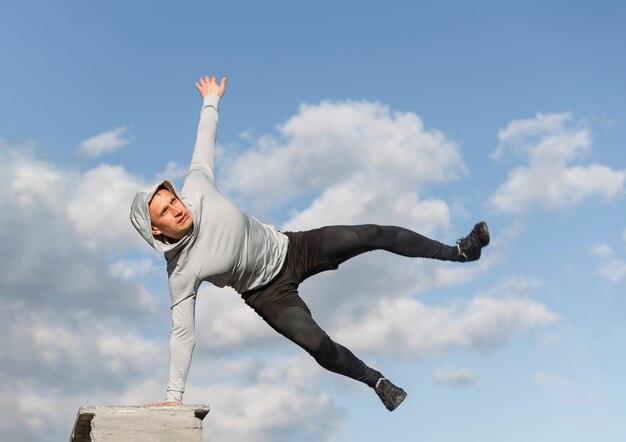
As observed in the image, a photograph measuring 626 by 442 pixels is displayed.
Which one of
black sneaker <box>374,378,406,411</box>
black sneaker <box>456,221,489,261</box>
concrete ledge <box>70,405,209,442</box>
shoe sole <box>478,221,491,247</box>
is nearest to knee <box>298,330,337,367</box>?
black sneaker <box>374,378,406,411</box>

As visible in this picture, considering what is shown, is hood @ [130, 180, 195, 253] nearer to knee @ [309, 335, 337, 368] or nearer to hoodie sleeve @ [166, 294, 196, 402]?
hoodie sleeve @ [166, 294, 196, 402]

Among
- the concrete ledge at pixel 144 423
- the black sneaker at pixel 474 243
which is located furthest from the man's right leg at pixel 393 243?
the concrete ledge at pixel 144 423

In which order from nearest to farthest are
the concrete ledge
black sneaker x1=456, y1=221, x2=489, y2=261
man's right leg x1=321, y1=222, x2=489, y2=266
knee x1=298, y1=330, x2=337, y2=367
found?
the concrete ledge → knee x1=298, y1=330, x2=337, y2=367 → man's right leg x1=321, y1=222, x2=489, y2=266 → black sneaker x1=456, y1=221, x2=489, y2=261

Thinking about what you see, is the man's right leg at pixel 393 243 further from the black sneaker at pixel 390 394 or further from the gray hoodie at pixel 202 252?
the black sneaker at pixel 390 394

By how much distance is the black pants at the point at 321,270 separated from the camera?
6.00 metres

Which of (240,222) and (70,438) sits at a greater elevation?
(240,222)

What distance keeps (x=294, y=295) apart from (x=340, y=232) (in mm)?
596

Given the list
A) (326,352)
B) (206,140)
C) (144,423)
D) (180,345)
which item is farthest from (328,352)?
(206,140)

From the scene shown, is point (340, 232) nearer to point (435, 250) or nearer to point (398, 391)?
point (435, 250)

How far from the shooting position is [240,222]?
6059 mm

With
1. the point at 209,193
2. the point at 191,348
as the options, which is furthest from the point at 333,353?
the point at 209,193

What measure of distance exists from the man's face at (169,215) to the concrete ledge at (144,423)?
1.21 m

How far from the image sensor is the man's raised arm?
6.54 metres

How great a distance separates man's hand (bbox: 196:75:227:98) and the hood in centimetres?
133
